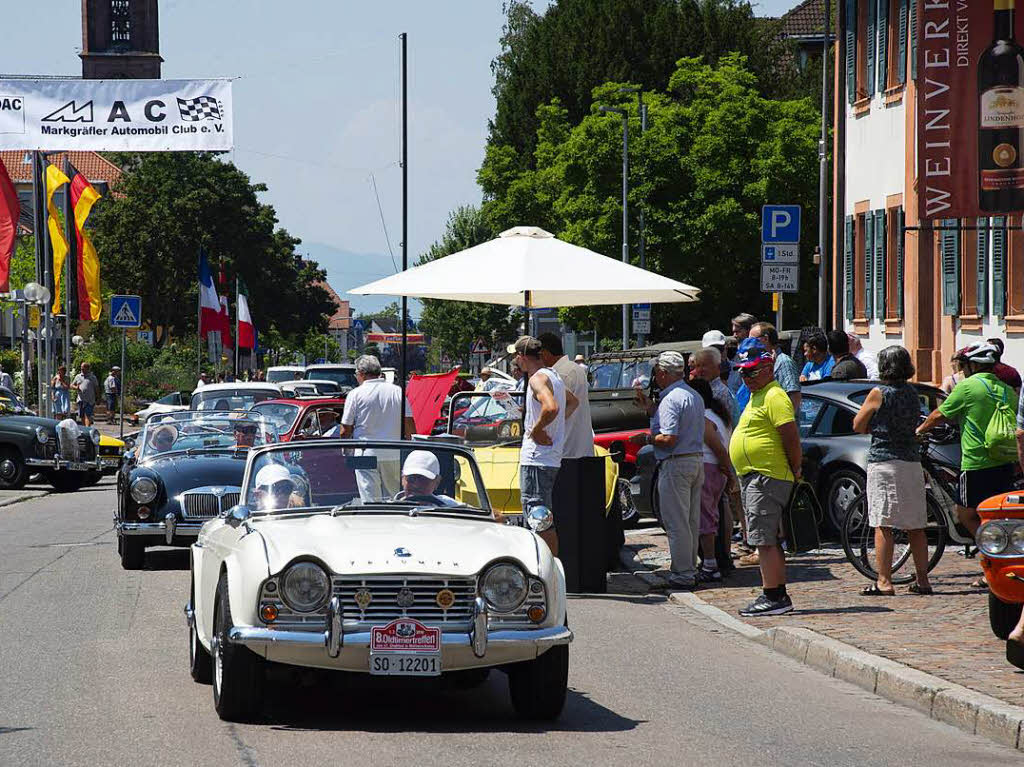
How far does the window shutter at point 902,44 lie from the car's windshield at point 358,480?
2317cm

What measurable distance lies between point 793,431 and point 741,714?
3.21 metres

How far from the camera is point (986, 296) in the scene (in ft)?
88.0

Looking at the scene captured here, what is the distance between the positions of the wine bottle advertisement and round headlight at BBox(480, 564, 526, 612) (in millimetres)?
13298

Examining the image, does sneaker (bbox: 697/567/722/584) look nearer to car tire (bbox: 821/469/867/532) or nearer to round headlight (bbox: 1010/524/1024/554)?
car tire (bbox: 821/469/867/532)

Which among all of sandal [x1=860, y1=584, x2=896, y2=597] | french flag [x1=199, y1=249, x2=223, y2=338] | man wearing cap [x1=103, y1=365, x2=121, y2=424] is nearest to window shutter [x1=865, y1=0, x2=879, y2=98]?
sandal [x1=860, y1=584, x2=896, y2=597]

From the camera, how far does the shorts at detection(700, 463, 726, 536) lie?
13859 millimetres

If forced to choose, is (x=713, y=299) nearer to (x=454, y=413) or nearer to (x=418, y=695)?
(x=454, y=413)

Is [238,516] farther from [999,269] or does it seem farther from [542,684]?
[999,269]

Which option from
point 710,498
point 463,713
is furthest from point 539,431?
point 463,713

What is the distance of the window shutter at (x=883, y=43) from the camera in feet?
103

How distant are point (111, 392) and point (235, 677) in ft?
157

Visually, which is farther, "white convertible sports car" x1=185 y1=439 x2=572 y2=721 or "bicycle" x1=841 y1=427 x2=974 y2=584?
"bicycle" x1=841 y1=427 x2=974 y2=584

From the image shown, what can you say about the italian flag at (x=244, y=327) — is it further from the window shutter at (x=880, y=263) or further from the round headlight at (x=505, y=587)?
the round headlight at (x=505, y=587)

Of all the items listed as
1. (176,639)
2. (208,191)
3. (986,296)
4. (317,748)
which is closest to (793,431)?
(176,639)
